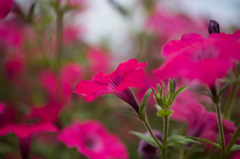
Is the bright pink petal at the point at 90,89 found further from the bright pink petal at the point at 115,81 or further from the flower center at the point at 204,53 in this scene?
the flower center at the point at 204,53

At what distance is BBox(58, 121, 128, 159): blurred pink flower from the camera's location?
1.54 ft

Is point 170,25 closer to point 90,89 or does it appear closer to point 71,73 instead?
point 71,73

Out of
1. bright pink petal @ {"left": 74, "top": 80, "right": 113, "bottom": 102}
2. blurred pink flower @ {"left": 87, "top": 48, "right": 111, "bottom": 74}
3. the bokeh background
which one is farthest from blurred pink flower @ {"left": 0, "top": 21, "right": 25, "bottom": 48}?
bright pink petal @ {"left": 74, "top": 80, "right": 113, "bottom": 102}

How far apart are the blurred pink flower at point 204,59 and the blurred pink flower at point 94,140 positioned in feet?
0.86

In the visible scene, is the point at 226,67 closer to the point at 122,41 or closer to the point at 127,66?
the point at 127,66

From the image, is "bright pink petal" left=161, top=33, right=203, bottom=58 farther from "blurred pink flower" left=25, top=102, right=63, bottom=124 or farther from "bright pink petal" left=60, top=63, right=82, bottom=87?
"bright pink petal" left=60, top=63, right=82, bottom=87

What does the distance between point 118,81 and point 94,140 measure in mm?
327

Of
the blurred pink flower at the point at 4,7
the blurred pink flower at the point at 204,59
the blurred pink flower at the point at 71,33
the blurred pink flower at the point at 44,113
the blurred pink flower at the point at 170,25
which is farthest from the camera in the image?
the blurred pink flower at the point at 71,33

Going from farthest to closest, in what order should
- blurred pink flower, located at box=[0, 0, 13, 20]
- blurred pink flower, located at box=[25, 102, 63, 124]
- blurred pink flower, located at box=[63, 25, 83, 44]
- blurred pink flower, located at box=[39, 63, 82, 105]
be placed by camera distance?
1. blurred pink flower, located at box=[63, 25, 83, 44]
2. blurred pink flower, located at box=[39, 63, 82, 105]
3. blurred pink flower, located at box=[25, 102, 63, 124]
4. blurred pink flower, located at box=[0, 0, 13, 20]

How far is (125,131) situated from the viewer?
2.84 feet

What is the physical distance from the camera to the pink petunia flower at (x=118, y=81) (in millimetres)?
281

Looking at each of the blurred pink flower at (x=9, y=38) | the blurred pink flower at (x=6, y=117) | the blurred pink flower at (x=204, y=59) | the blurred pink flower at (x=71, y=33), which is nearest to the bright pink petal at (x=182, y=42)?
the blurred pink flower at (x=204, y=59)

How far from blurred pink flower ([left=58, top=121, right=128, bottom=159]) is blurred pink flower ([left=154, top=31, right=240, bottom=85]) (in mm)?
261

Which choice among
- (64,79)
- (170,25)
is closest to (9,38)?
(64,79)
